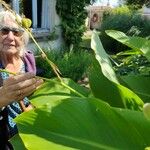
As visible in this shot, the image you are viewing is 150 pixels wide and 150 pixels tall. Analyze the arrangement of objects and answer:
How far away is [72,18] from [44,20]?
38.4 inches

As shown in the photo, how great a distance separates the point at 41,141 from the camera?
31.9 inches

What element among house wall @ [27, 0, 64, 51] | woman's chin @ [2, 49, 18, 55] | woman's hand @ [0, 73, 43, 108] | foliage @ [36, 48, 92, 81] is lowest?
foliage @ [36, 48, 92, 81]

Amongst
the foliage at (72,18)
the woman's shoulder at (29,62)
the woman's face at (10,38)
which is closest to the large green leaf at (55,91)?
the woman's shoulder at (29,62)

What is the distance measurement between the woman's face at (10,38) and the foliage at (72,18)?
8.10 m

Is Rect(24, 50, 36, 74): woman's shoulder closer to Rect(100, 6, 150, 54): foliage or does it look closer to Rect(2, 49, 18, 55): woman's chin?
Rect(2, 49, 18, 55): woman's chin

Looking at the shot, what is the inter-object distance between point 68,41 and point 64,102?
35.4 ft

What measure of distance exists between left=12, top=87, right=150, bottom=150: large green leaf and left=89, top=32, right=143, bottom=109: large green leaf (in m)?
0.11

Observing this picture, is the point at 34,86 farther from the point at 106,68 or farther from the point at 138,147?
the point at 138,147

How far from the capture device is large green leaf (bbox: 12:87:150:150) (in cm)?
80

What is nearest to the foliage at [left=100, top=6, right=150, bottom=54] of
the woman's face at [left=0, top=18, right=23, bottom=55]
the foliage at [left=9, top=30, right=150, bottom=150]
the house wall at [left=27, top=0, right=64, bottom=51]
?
the house wall at [left=27, top=0, right=64, bottom=51]

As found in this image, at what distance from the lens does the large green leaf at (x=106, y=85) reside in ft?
3.03

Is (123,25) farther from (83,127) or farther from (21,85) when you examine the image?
(83,127)

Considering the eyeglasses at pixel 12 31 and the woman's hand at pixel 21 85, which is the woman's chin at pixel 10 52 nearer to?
the eyeglasses at pixel 12 31

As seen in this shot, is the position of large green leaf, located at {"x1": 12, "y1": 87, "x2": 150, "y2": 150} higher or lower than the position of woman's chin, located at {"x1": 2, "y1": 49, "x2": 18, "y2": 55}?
higher
